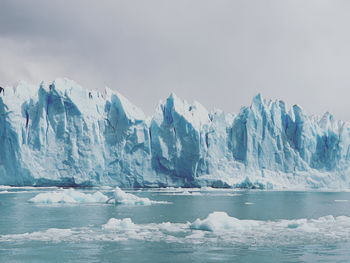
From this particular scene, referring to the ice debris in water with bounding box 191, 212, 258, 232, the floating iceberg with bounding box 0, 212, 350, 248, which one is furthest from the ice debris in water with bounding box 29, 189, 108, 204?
the ice debris in water with bounding box 191, 212, 258, 232

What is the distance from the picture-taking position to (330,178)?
1615 inches

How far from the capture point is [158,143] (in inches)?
1480

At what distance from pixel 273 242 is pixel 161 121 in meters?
27.8

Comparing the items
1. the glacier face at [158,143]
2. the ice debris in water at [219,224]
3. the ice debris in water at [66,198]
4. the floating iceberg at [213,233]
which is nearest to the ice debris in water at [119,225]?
the floating iceberg at [213,233]

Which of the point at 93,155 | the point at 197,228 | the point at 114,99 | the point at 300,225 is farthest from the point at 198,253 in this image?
the point at 114,99

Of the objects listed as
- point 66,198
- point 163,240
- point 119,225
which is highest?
point 66,198

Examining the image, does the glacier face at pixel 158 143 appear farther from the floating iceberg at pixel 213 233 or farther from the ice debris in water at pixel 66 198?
the floating iceberg at pixel 213 233

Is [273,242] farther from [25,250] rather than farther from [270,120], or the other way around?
[270,120]

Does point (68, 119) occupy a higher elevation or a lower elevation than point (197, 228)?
higher

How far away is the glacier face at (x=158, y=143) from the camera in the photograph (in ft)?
112

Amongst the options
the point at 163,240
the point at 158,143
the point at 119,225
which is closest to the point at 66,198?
the point at 119,225

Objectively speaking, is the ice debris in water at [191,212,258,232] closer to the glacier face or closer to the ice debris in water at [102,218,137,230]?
the ice debris in water at [102,218,137,230]

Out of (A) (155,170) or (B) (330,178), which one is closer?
(A) (155,170)

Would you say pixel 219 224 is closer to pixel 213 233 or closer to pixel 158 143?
pixel 213 233
